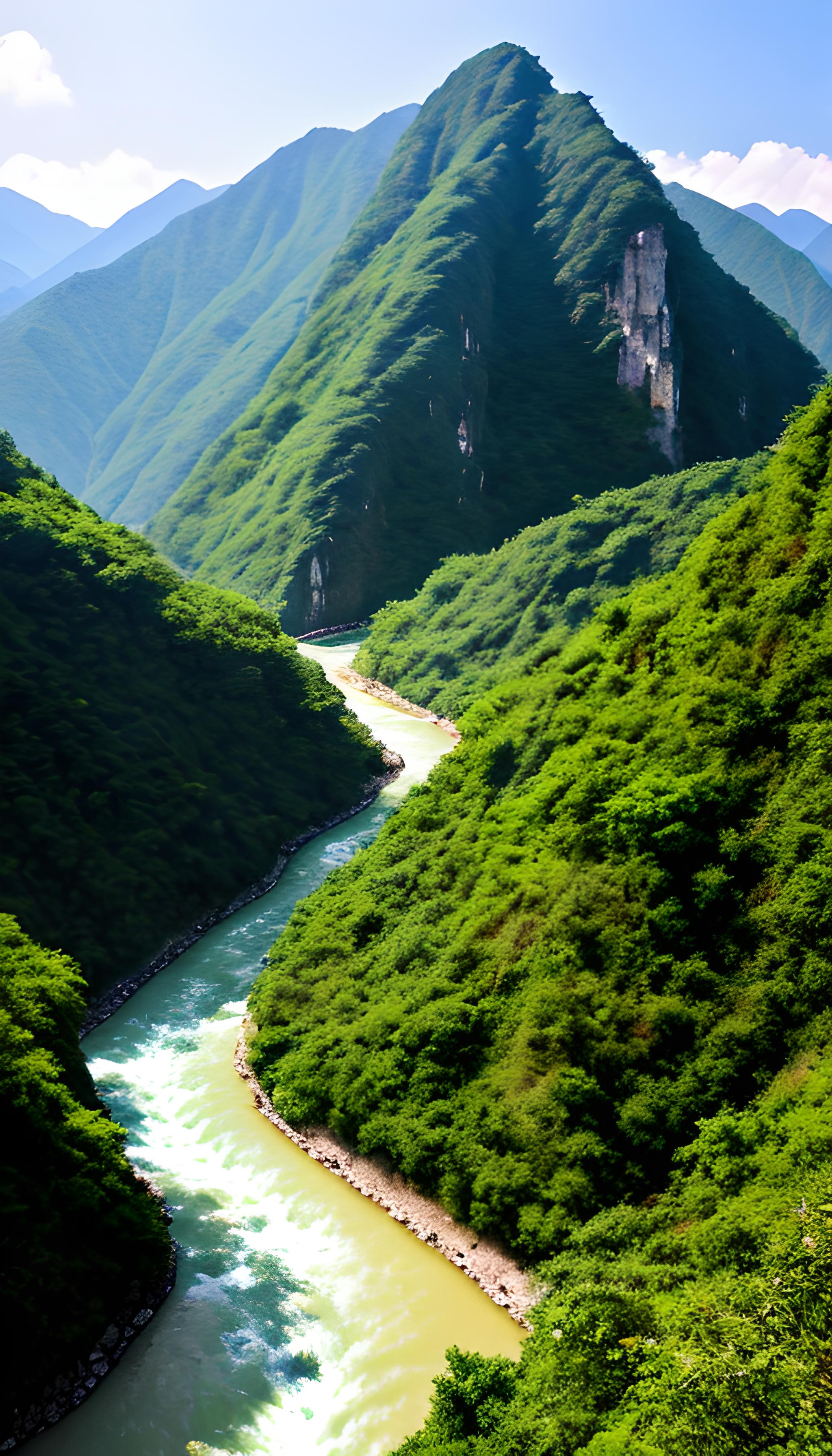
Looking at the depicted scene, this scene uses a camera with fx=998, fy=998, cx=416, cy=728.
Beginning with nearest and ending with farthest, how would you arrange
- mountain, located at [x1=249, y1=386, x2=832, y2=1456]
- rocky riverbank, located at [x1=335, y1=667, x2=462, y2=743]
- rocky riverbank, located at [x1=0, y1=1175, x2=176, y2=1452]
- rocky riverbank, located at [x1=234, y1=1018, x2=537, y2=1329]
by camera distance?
mountain, located at [x1=249, y1=386, x2=832, y2=1456]
rocky riverbank, located at [x1=0, y1=1175, x2=176, y2=1452]
rocky riverbank, located at [x1=234, y1=1018, x2=537, y2=1329]
rocky riverbank, located at [x1=335, y1=667, x2=462, y2=743]

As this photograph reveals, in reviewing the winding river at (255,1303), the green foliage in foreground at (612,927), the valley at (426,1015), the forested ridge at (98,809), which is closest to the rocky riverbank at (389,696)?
the valley at (426,1015)

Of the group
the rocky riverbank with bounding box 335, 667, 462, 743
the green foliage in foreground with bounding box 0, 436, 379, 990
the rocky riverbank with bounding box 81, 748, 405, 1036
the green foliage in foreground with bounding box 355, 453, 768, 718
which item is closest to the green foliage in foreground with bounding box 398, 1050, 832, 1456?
the rocky riverbank with bounding box 81, 748, 405, 1036

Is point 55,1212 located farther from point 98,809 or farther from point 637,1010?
point 98,809

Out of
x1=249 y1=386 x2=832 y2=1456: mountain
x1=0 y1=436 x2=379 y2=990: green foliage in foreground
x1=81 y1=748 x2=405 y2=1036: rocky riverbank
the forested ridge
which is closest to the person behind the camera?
x1=249 y1=386 x2=832 y2=1456: mountain

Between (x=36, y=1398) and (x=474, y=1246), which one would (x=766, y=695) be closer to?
(x=474, y=1246)

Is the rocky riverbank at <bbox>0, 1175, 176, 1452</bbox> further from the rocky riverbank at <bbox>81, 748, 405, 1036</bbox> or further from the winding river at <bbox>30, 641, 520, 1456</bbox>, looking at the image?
the rocky riverbank at <bbox>81, 748, 405, 1036</bbox>

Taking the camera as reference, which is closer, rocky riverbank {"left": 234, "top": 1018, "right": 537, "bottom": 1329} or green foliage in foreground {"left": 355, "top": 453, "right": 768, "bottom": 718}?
rocky riverbank {"left": 234, "top": 1018, "right": 537, "bottom": 1329}

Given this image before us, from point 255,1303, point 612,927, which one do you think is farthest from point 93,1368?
point 612,927
